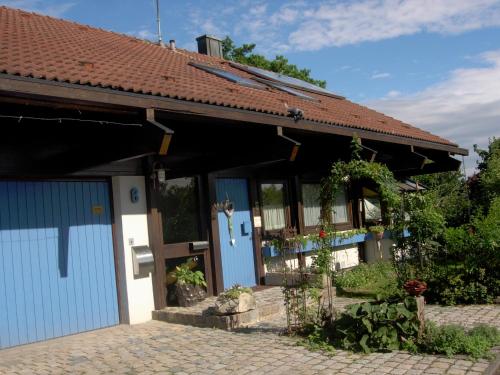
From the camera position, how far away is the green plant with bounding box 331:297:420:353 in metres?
5.57

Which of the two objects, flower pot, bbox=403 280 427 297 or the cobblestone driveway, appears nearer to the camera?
the cobblestone driveway

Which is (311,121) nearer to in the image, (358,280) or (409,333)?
(358,280)

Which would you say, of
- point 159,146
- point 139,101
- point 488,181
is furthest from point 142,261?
point 488,181

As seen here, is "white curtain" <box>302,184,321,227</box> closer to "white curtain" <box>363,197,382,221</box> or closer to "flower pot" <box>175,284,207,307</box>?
"white curtain" <box>363,197,382,221</box>

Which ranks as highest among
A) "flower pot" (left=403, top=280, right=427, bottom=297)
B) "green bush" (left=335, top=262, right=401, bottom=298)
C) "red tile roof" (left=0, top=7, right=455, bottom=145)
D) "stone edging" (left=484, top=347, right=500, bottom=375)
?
"red tile roof" (left=0, top=7, right=455, bottom=145)

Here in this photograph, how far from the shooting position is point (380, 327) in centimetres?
567

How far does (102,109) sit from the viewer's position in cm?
589

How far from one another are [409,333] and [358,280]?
4299 mm

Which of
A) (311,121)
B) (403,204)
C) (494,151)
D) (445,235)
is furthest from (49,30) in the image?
(494,151)

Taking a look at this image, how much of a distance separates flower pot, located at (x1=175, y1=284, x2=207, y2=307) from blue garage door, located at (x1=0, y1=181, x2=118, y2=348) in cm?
100

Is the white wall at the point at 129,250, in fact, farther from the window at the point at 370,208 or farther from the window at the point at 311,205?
the window at the point at 370,208

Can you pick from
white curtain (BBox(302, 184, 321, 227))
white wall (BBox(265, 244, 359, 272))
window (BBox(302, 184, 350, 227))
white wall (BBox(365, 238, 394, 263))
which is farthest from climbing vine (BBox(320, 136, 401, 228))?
white wall (BBox(365, 238, 394, 263))

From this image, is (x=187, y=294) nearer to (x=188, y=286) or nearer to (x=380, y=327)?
(x=188, y=286)

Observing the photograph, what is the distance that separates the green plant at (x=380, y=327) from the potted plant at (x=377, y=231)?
21.9ft
